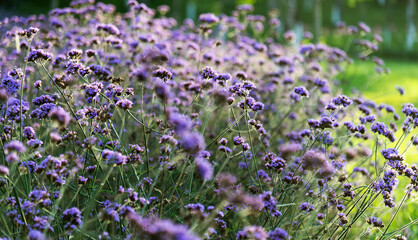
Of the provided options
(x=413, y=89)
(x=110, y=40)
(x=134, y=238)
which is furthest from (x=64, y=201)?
(x=413, y=89)

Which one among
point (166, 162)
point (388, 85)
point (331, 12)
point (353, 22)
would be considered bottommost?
point (353, 22)

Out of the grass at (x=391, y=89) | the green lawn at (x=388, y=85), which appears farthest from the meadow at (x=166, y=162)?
the green lawn at (x=388, y=85)

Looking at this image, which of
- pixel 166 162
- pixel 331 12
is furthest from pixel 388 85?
pixel 331 12

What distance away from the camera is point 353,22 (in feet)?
115

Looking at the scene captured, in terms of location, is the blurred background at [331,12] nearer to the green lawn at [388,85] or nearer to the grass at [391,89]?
the green lawn at [388,85]

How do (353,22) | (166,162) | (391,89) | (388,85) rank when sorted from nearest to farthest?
(166,162), (391,89), (388,85), (353,22)

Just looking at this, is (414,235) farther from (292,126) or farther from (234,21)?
(234,21)

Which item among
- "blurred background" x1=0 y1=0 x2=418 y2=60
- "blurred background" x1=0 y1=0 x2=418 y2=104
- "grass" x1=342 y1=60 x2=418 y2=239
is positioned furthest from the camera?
"blurred background" x1=0 y1=0 x2=418 y2=60

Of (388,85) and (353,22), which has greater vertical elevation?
(388,85)

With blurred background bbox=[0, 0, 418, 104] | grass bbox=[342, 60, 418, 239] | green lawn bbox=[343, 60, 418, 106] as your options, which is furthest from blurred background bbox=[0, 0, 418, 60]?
grass bbox=[342, 60, 418, 239]

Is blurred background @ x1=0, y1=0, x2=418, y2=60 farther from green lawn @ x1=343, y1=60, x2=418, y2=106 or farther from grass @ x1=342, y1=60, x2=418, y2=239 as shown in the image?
grass @ x1=342, y1=60, x2=418, y2=239

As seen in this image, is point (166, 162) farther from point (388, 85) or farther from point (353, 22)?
point (353, 22)

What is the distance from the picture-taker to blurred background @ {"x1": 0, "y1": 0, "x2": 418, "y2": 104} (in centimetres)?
1167

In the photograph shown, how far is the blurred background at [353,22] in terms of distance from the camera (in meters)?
11.7
